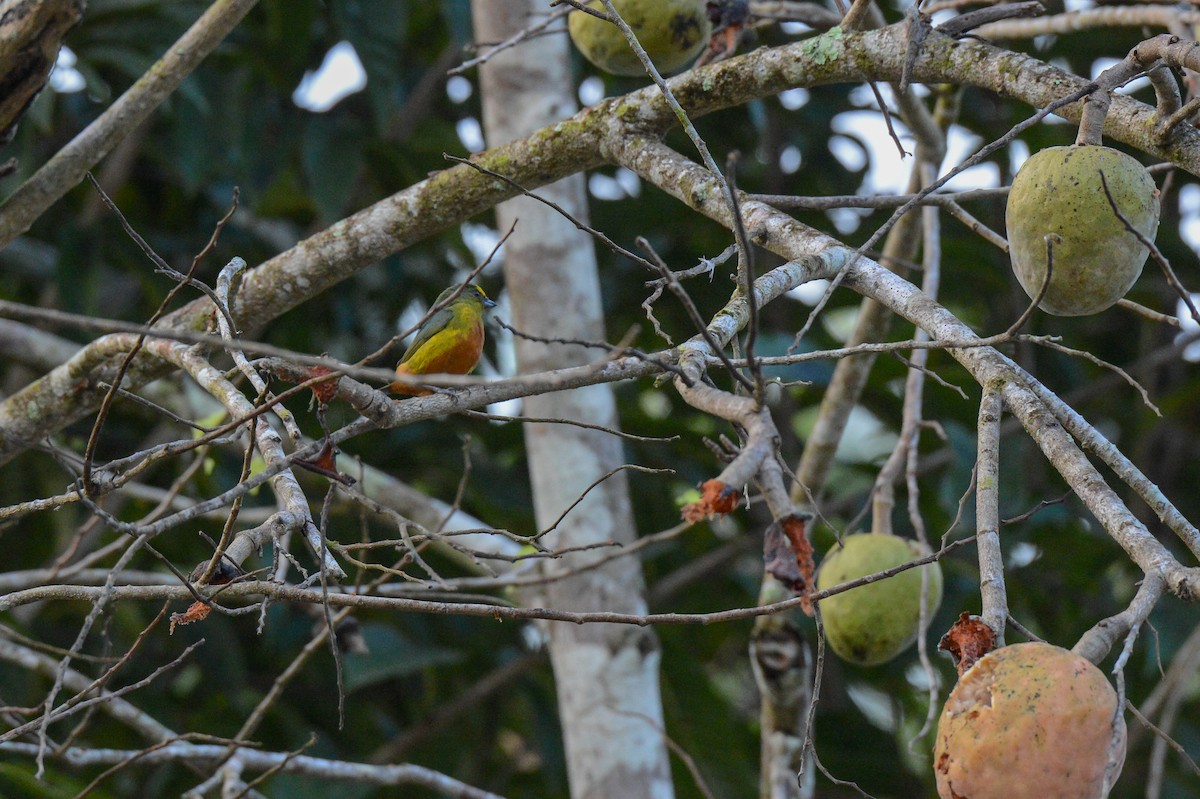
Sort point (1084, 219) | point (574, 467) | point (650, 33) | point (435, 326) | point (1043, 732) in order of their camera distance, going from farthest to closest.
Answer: point (574, 467), point (435, 326), point (650, 33), point (1084, 219), point (1043, 732)

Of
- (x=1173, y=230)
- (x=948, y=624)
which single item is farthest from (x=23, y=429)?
(x=1173, y=230)

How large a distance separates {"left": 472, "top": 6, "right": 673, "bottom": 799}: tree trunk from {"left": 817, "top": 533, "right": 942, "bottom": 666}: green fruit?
2.05 ft

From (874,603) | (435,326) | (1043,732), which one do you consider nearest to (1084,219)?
(1043,732)

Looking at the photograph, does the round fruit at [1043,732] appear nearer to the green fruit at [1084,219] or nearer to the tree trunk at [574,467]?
the green fruit at [1084,219]

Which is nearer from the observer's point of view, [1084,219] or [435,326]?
[1084,219]

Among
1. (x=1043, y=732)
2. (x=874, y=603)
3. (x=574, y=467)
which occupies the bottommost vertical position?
(x=1043, y=732)

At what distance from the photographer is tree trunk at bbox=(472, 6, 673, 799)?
2861mm

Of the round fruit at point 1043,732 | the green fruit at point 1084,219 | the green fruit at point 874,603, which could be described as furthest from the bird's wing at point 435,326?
the round fruit at point 1043,732

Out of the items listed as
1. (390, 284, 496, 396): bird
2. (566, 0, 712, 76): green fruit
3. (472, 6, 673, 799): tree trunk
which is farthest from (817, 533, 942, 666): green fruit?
(390, 284, 496, 396): bird

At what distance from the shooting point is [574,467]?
10.1ft

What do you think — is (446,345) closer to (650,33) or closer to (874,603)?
(650,33)

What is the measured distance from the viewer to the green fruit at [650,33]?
217cm

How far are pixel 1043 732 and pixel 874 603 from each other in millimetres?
1149

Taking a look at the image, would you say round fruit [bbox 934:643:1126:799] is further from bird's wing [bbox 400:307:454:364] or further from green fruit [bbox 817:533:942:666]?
bird's wing [bbox 400:307:454:364]
